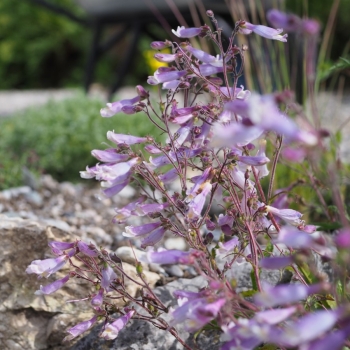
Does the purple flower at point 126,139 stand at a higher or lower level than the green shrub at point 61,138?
higher

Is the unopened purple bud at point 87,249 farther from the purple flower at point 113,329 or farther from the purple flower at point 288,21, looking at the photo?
the purple flower at point 288,21

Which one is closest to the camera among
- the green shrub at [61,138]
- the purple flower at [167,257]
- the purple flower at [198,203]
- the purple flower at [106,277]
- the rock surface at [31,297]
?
the purple flower at [167,257]

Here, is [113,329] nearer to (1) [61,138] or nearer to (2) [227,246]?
(2) [227,246]

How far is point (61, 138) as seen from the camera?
3.73 meters

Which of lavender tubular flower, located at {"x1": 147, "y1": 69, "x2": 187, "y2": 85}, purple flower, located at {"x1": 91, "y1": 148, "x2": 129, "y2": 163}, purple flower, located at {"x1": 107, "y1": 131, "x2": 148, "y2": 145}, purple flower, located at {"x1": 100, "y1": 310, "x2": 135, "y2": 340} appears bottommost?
purple flower, located at {"x1": 100, "y1": 310, "x2": 135, "y2": 340}

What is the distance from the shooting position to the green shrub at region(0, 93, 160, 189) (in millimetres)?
3670

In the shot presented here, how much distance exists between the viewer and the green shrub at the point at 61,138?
12.0 ft

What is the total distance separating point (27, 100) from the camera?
7910 millimetres

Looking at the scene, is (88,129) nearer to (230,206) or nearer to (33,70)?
(230,206)

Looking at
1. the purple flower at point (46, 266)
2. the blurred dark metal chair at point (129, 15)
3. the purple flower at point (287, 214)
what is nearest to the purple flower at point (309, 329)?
the purple flower at point (287, 214)

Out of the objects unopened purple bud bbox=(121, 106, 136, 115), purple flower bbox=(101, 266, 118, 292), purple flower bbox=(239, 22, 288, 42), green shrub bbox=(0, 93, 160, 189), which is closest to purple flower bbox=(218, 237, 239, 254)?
purple flower bbox=(101, 266, 118, 292)

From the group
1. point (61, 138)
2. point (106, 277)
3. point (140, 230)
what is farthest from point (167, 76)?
point (61, 138)

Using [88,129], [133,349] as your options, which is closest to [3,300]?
[133,349]

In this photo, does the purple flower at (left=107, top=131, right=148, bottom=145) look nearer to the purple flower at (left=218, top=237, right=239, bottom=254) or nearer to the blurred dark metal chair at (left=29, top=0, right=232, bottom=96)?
the purple flower at (left=218, top=237, right=239, bottom=254)
